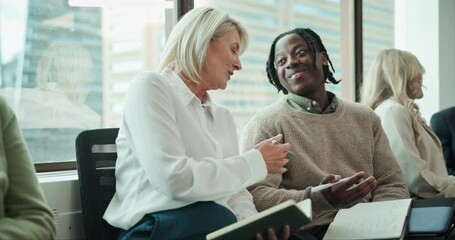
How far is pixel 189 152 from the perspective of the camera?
5.76 ft

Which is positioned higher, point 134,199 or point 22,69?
point 22,69

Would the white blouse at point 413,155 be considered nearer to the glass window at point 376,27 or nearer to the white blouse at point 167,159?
the glass window at point 376,27

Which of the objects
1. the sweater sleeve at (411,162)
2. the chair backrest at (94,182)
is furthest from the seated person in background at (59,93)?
the sweater sleeve at (411,162)

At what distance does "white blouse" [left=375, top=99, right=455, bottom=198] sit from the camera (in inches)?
112

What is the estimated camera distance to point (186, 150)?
175 centimetres

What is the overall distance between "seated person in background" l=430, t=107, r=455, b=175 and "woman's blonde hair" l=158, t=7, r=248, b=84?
2.27m

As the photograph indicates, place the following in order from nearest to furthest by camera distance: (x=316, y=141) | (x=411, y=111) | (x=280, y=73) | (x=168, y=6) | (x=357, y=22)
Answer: (x=316, y=141) < (x=280, y=73) < (x=168, y=6) < (x=411, y=111) < (x=357, y=22)

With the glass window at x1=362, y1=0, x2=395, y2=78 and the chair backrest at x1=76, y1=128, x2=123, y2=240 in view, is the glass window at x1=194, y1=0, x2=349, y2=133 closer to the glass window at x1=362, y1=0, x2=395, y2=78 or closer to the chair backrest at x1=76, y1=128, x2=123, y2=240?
the glass window at x1=362, y1=0, x2=395, y2=78

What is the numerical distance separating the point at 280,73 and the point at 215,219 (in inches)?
39.1

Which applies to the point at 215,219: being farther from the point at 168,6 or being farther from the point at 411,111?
the point at 411,111

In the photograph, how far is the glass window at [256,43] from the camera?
3.20 m

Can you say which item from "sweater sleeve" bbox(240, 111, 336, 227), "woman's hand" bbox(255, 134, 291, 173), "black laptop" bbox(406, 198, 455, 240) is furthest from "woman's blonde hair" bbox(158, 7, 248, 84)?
"black laptop" bbox(406, 198, 455, 240)

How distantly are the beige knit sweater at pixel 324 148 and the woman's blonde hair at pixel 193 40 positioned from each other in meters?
0.52

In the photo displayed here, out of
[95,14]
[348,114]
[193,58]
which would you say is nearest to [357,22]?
[348,114]
